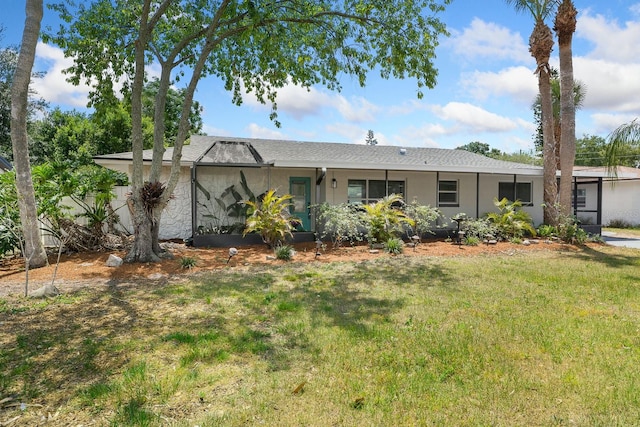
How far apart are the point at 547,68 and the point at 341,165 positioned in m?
8.52

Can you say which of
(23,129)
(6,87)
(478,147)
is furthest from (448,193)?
(478,147)

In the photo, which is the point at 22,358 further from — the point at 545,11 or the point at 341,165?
the point at 545,11

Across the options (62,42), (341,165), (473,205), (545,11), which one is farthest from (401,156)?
(62,42)

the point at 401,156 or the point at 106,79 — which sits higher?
the point at 106,79

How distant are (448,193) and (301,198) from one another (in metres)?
5.87

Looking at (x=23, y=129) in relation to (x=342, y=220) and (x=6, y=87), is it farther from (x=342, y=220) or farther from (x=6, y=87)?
(x=6, y=87)

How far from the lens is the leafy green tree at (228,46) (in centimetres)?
865

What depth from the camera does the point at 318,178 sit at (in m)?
12.5

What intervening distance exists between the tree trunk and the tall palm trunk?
48.2 ft

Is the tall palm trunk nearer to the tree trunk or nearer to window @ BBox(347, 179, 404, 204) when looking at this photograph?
window @ BBox(347, 179, 404, 204)

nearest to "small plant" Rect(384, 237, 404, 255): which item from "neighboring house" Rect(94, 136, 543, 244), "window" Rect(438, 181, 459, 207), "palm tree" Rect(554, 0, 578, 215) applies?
"neighboring house" Rect(94, 136, 543, 244)

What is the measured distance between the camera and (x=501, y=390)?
119 inches

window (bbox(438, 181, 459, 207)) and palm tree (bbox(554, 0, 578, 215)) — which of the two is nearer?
palm tree (bbox(554, 0, 578, 215))

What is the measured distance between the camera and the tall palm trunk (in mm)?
13367
